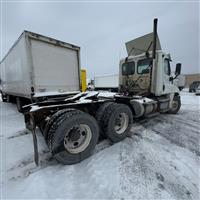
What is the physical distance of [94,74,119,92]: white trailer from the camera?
67.8ft

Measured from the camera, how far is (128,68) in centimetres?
571

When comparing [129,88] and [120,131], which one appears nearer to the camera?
[120,131]

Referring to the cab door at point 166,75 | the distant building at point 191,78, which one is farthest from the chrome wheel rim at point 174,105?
the distant building at point 191,78

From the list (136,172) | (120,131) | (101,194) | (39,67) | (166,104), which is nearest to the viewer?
(101,194)

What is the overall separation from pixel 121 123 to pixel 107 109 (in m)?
0.71

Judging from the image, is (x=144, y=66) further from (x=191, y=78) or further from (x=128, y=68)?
(x=191, y=78)

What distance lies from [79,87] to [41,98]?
1.98 m

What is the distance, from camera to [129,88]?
5.79 meters

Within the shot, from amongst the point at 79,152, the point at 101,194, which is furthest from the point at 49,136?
the point at 101,194

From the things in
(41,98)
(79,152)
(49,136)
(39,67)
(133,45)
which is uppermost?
(133,45)

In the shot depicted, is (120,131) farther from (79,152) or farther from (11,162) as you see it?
(11,162)

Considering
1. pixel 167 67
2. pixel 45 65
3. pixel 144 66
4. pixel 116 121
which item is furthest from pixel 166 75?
pixel 45 65

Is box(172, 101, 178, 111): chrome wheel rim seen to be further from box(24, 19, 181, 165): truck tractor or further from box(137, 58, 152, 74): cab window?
box(137, 58, 152, 74): cab window

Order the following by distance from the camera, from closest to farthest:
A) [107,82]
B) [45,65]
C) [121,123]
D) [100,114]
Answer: [100,114], [121,123], [45,65], [107,82]
